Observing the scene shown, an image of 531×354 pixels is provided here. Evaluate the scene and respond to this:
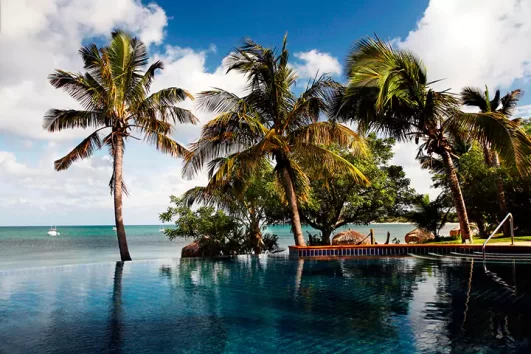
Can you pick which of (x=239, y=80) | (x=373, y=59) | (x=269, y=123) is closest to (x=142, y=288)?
(x=269, y=123)

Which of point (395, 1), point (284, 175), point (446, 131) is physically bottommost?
point (284, 175)

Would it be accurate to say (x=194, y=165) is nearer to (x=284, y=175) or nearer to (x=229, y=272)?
(x=284, y=175)

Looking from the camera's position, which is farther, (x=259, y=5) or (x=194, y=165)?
(x=259, y=5)

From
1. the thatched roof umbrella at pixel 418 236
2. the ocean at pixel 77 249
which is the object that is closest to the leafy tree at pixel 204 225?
the ocean at pixel 77 249

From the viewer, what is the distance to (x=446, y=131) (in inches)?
533

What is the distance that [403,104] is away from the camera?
1386cm

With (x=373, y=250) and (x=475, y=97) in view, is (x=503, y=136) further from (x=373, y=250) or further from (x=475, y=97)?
(x=475, y=97)

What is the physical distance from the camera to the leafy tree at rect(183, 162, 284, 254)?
645 inches

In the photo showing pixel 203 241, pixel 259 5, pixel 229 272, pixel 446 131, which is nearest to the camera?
pixel 229 272

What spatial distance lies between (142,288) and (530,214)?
683 inches

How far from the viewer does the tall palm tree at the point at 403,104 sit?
13094mm

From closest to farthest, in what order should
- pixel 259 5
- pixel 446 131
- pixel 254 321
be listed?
pixel 254 321 < pixel 446 131 < pixel 259 5

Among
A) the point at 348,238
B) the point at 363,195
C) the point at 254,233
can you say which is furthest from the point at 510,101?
the point at 254,233

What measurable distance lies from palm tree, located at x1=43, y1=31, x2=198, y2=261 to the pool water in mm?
4740
